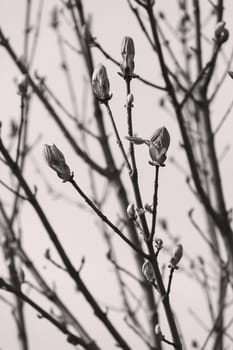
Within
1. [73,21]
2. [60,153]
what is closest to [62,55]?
[73,21]

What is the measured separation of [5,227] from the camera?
146 inches

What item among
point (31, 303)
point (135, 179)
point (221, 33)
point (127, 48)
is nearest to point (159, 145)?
point (135, 179)

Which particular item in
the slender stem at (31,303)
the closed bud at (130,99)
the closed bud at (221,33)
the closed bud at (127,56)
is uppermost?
the closed bud at (221,33)

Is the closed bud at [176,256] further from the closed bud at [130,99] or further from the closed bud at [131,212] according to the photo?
the closed bud at [130,99]

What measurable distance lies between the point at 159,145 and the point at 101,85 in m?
0.26

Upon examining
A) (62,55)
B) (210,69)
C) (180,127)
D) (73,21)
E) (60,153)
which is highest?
(62,55)

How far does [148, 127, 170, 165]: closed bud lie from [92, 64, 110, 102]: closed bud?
8.6 inches

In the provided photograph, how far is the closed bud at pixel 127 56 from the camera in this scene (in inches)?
65.9

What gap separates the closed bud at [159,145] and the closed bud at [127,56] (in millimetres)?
260

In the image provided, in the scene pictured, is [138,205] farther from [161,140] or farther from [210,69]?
[210,69]

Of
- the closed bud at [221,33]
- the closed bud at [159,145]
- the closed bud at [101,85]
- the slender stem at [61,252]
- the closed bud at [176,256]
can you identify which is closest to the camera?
the closed bud at [159,145]

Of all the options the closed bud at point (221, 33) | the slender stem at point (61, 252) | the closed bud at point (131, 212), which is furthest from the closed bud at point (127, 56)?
the closed bud at point (221, 33)

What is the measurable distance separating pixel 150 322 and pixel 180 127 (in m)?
1.31

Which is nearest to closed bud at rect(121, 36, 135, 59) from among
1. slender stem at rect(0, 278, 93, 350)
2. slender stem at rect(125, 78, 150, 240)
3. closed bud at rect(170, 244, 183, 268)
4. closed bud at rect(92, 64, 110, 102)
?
closed bud at rect(92, 64, 110, 102)
